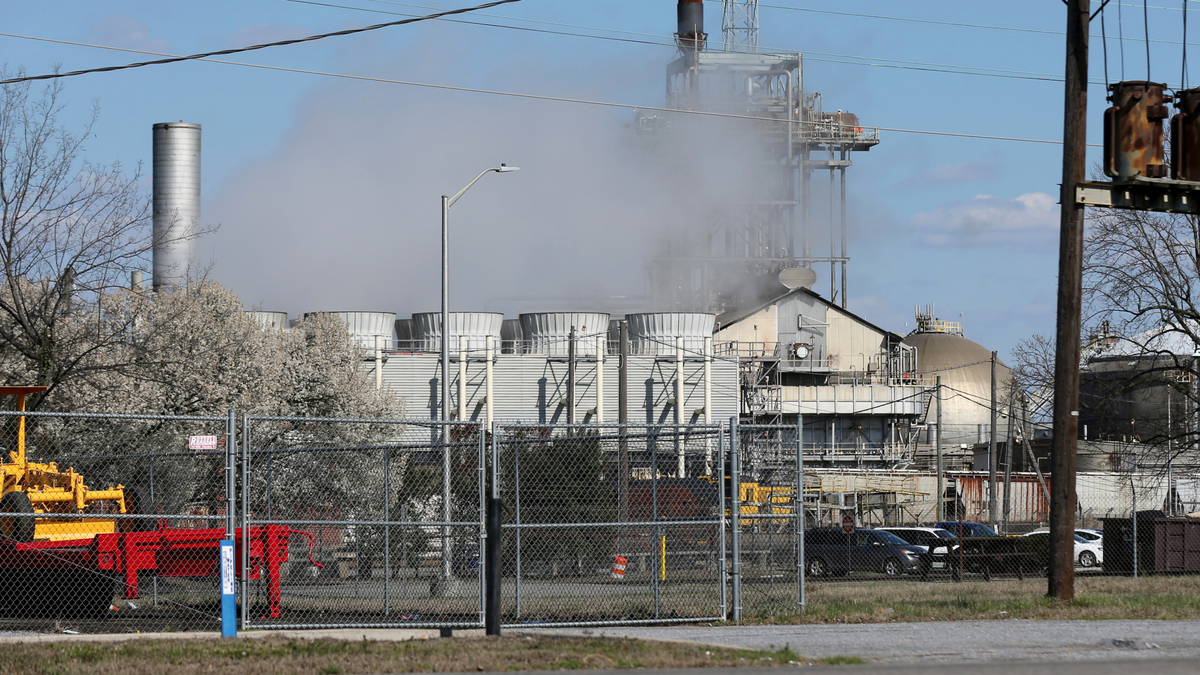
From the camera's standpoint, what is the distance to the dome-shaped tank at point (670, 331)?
57812 millimetres

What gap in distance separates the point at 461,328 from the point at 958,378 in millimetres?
36646

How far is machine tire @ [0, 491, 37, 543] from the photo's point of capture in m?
14.4

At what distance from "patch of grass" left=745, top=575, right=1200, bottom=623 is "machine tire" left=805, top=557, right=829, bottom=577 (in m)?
6.79

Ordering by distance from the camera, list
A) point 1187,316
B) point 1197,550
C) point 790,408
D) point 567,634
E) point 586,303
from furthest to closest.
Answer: point 586,303, point 790,408, point 1187,316, point 1197,550, point 567,634

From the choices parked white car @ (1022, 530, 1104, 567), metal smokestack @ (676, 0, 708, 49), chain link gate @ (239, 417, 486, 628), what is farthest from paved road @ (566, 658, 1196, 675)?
metal smokestack @ (676, 0, 708, 49)

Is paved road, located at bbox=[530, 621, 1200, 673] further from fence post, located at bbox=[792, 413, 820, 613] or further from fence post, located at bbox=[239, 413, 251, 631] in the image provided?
fence post, located at bbox=[239, 413, 251, 631]

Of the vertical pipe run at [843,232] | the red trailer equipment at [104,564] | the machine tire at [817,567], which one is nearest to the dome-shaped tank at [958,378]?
the vertical pipe run at [843,232]

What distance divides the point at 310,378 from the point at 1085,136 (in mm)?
26263

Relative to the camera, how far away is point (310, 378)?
36344 mm

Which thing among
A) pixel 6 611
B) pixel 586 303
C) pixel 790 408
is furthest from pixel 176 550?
pixel 586 303

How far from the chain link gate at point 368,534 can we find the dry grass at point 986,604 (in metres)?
4.18

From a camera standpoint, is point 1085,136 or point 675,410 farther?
point 675,410

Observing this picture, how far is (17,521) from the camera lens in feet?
49.1

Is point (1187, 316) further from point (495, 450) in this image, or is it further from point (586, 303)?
point (586, 303)
